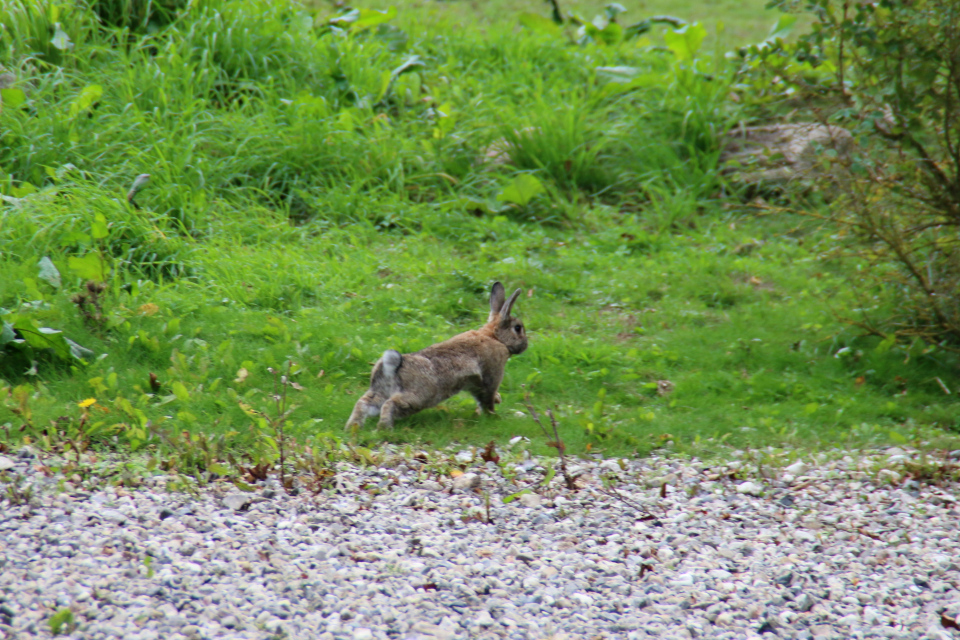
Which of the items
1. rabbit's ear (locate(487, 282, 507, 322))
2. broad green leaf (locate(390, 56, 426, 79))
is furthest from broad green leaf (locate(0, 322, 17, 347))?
broad green leaf (locate(390, 56, 426, 79))

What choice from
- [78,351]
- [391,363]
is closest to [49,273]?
[78,351]

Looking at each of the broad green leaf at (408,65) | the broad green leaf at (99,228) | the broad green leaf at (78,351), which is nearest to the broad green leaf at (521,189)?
the broad green leaf at (408,65)

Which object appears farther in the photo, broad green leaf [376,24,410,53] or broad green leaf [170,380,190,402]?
broad green leaf [376,24,410,53]

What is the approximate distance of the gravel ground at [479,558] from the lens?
336 cm

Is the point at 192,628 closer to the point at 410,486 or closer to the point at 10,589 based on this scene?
the point at 10,589

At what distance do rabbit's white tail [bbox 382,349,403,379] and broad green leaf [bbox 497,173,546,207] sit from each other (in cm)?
466

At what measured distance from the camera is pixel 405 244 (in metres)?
9.05

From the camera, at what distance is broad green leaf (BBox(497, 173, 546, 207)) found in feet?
32.1

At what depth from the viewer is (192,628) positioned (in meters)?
3.15

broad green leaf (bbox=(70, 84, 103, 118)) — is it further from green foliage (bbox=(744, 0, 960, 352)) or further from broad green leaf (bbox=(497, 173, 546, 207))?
green foliage (bbox=(744, 0, 960, 352))

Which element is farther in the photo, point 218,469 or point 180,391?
point 180,391

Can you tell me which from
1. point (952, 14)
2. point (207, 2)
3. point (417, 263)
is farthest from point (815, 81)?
point (207, 2)

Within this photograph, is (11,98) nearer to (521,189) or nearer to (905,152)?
(521,189)

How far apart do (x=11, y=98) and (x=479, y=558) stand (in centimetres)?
776
